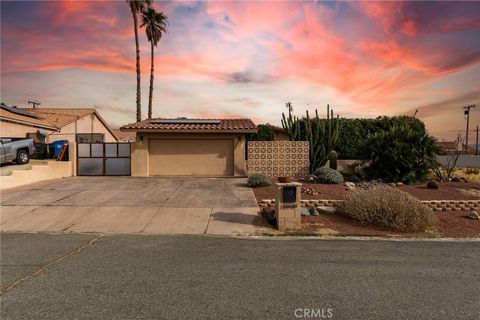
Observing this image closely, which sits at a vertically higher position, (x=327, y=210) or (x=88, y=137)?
(x=88, y=137)

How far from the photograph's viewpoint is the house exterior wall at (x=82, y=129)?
27.8m

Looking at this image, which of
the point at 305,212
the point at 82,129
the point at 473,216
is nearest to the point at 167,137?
the point at 305,212

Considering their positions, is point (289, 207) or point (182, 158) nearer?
point (289, 207)

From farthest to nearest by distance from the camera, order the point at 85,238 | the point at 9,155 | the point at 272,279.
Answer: the point at 9,155 → the point at 85,238 → the point at 272,279

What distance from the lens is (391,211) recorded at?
793cm

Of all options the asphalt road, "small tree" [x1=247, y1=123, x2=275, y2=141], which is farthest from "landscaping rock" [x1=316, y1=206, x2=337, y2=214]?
"small tree" [x1=247, y1=123, x2=275, y2=141]

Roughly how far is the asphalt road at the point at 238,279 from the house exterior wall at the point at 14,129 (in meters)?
19.6

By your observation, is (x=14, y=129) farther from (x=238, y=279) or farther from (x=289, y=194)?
(x=238, y=279)

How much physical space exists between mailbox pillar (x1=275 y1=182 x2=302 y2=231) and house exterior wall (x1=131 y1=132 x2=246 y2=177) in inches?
382

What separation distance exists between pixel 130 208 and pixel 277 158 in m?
9.89

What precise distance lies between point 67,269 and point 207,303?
2.81 m

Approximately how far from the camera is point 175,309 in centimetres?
372

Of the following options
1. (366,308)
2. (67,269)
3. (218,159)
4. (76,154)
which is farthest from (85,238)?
(76,154)

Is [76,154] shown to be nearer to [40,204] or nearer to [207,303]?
[40,204]
